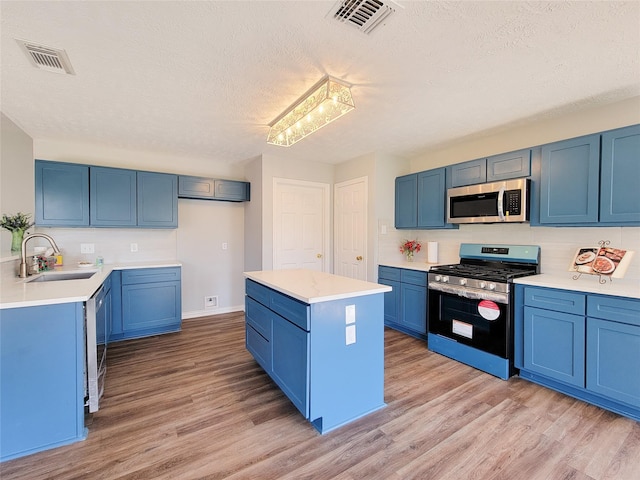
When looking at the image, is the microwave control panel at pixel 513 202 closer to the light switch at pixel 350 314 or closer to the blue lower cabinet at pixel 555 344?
the blue lower cabinet at pixel 555 344

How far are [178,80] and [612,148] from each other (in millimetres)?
3423

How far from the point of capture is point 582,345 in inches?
86.9

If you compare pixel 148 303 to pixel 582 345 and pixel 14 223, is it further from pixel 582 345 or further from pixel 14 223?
pixel 582 345

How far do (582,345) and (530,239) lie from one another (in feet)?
3.90

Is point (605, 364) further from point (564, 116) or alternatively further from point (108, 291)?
point (108, 291)

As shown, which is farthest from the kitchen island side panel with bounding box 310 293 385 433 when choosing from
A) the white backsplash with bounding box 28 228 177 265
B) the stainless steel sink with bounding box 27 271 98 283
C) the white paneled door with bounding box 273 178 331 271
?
the white backsplash with bounding box 28 228 177 265

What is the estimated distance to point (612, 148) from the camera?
2.29 metres

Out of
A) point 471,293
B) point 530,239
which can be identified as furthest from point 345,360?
point 530,239

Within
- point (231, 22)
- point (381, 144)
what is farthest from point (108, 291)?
point (381, 144)

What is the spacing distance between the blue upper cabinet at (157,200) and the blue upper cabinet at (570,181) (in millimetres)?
4301

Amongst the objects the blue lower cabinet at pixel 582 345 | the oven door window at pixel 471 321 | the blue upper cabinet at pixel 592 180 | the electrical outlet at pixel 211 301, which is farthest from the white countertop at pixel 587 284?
the electrical outlet at pixel 211 301

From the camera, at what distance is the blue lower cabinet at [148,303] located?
3.47m

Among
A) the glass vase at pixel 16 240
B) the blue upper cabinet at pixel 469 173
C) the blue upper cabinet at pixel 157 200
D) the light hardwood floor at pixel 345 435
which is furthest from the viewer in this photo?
the blue upper cabinet at pixel 157 200

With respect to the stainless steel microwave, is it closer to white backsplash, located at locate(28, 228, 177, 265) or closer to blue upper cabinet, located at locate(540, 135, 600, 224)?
blue upper cabinet, located at locate(540, 135, 600, 224)
